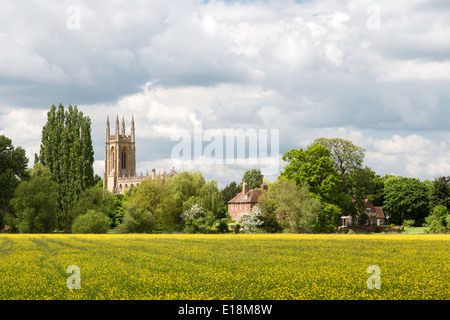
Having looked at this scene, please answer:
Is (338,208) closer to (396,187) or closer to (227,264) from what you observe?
(396,187)

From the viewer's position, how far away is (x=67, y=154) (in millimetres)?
95812

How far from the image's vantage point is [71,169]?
309 feet

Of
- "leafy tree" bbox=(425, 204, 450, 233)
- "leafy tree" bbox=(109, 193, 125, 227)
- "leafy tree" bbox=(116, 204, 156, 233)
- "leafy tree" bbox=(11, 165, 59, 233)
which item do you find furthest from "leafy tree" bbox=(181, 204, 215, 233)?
"leafy tree" bbox=(425, 204, 450, 233)

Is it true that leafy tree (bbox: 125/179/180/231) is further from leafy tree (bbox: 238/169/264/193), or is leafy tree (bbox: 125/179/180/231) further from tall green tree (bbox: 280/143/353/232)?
leafy tree (bbox: 238/169/264/193)

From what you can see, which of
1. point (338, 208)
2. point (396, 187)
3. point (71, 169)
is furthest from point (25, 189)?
point (396, 187)

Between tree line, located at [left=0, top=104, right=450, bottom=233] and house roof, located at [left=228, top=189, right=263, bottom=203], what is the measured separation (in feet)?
145

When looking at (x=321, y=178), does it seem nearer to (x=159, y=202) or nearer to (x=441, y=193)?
(x=159, y=202)

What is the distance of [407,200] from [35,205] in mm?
83311

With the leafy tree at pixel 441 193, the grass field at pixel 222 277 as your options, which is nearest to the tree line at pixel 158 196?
the leafy tree at pixel 441 193

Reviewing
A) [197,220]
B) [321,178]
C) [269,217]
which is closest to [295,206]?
[269,217]

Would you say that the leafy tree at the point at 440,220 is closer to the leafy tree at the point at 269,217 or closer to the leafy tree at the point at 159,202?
the leafy tree at the point at 269,217

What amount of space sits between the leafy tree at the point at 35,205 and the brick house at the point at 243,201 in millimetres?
A: 65624
